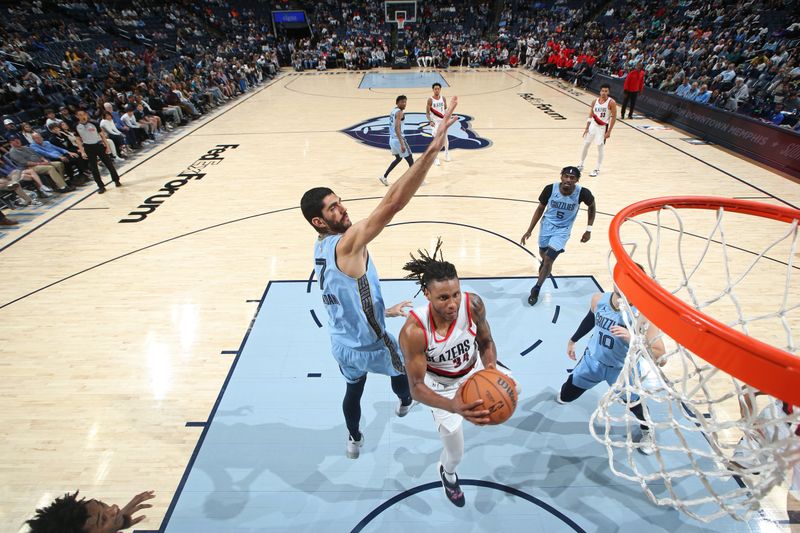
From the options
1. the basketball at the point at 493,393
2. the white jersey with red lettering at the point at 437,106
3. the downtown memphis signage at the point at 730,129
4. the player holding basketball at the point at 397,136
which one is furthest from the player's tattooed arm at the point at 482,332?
the downtown memphis signage at the point at 730,129

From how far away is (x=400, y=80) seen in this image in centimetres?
2091

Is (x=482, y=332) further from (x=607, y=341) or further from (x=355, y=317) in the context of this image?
(x=607, y=341)

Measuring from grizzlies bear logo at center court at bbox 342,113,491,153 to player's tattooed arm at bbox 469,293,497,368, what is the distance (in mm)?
8350

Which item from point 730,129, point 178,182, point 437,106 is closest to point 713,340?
point 437,106

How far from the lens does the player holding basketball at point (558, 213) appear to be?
470cm

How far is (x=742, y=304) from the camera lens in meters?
4.89

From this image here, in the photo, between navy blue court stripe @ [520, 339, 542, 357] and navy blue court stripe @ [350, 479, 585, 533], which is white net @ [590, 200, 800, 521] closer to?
navy blue court stripe @ [350, 479, 585, 533]

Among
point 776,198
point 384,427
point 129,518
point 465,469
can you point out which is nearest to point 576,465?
point 465,469

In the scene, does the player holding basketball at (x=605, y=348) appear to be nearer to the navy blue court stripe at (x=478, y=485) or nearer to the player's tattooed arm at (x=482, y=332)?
the navy blue court stripe at (x=478, y=485)

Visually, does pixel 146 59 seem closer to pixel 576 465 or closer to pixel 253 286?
pixel 253 286

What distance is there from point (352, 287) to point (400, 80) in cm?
2035

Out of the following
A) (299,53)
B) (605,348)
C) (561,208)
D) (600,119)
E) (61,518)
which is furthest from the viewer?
(299,53)

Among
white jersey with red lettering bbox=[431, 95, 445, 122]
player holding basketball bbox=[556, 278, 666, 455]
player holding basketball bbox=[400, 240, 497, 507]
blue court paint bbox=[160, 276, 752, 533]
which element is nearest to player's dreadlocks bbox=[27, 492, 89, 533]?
blue court paint bbox=[160, 276, 752, 533]

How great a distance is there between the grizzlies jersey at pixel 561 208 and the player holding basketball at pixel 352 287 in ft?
8.19
